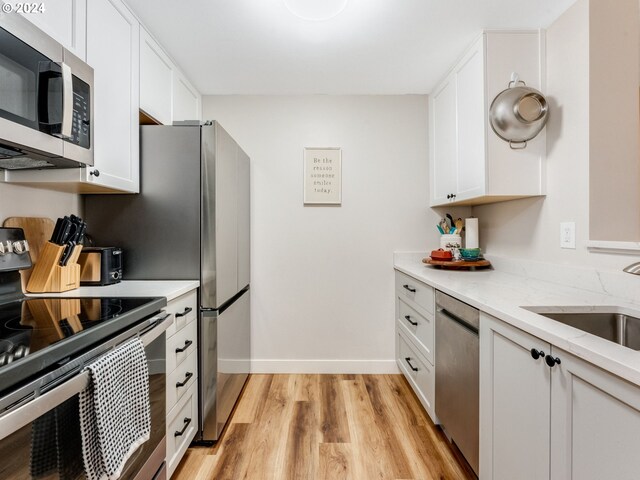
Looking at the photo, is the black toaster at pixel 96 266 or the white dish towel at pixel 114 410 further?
the black toaster at pixel 96 266

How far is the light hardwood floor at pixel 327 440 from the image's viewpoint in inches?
63.3

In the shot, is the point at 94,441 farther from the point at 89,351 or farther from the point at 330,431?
the point at 330,431

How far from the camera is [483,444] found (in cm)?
133

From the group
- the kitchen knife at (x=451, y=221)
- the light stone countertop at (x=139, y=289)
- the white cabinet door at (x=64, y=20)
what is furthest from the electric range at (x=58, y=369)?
the kitchen knife at (x=451, y=221)

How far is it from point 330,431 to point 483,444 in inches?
35.4

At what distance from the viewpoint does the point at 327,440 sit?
1.84 m

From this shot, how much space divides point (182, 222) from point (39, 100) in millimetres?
810

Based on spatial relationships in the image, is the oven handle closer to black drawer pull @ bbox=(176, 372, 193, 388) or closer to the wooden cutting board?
black drawer pull @ bbox=(176, 372, 193, 388)

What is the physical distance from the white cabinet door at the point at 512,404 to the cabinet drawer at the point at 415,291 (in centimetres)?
58

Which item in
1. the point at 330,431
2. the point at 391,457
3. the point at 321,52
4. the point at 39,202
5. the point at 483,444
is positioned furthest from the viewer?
the point at 321,52

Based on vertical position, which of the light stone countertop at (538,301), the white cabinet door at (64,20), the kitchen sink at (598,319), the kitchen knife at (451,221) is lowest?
the kitchen sink at (598,319)

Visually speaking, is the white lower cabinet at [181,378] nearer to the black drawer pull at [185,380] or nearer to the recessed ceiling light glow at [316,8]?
the black drawer pull at [185,380]

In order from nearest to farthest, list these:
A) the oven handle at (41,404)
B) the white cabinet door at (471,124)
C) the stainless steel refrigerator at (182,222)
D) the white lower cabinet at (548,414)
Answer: the oven handle at (41,404), the white lower cabinet at (548,414), the stainless steel refrigerator at (182,222), the white cabinet door at (471,124)

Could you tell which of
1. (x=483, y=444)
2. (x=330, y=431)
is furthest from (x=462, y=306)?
(x=330, y=431)
